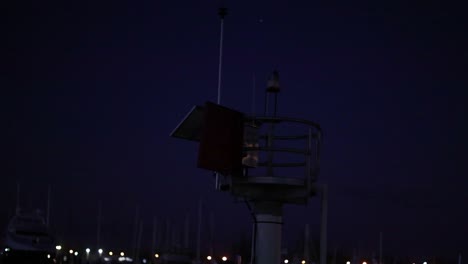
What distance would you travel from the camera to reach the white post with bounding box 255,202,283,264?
19844 millimetres

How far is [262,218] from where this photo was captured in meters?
20.1

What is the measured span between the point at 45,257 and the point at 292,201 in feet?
107

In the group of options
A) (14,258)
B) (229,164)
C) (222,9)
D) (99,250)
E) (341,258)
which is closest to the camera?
(229,164)

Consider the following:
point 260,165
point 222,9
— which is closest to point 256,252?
point 260,165

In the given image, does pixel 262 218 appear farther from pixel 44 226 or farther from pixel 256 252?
pixel 44 226

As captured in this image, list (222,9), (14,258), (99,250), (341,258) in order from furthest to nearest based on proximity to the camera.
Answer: (341,258) → (99,250) → (14,258) → (222,9)

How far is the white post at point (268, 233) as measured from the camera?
19844 millimetres

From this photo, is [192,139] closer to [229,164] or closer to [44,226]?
[229,164]

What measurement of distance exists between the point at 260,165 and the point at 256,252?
239 cm

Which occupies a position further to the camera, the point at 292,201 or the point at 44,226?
the point at 44,226

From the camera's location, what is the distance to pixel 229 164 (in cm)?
1939

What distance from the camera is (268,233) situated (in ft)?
65.5

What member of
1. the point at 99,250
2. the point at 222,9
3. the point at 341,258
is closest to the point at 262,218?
the point at 222,9

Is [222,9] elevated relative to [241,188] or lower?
elevated
